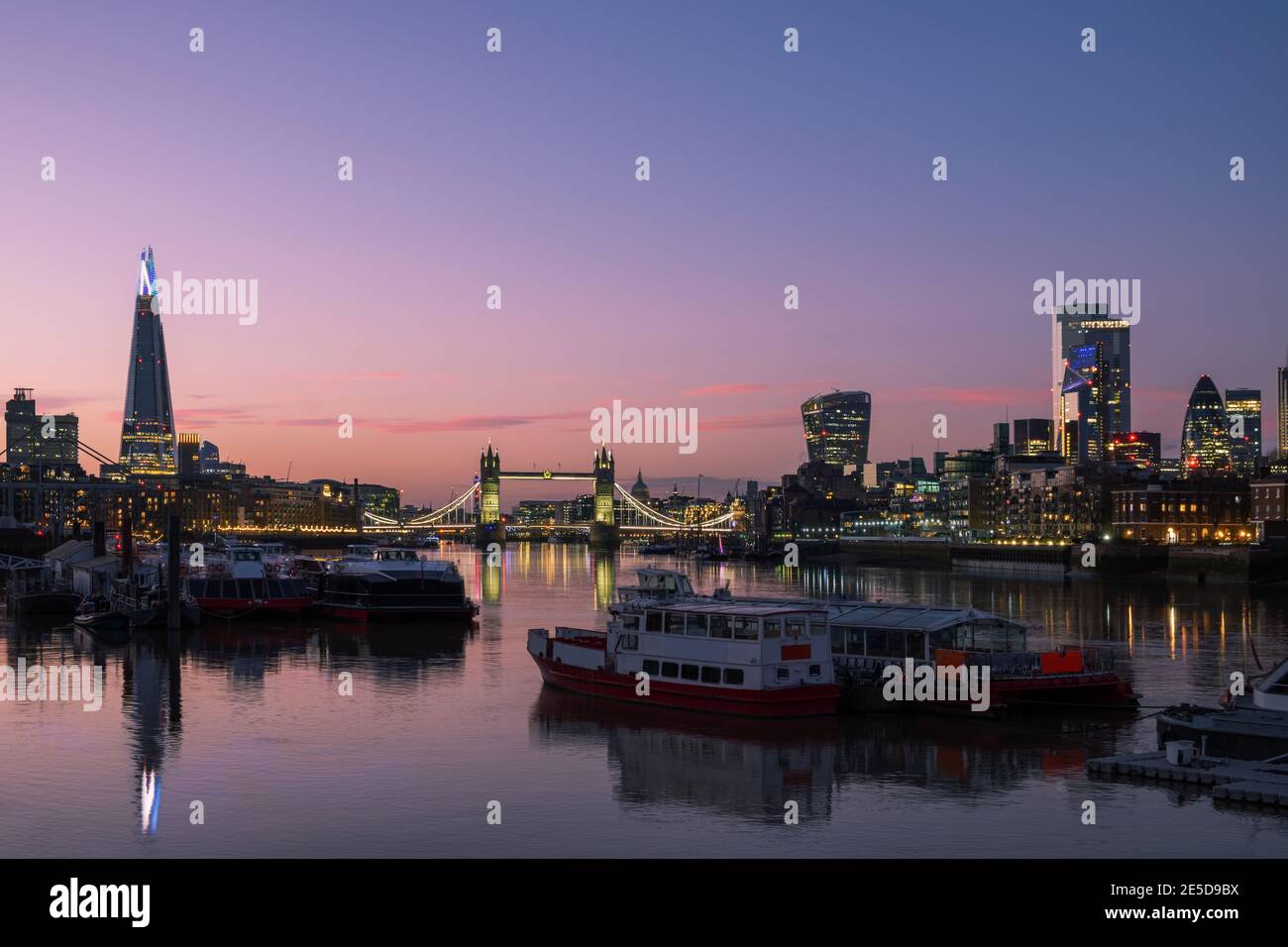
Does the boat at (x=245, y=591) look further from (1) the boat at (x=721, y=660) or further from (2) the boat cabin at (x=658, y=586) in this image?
(1) the boat at (x=721, y=660)

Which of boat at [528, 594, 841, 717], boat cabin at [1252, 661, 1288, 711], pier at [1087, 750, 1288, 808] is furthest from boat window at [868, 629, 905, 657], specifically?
→ boat cabin at [1252, 661, 1288, 711]

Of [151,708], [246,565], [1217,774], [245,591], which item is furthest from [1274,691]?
[246,565]

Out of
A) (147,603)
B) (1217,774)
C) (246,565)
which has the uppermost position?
(246,565)

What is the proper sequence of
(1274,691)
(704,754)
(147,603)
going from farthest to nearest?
(147,603)
(704,754)
(1274,691)

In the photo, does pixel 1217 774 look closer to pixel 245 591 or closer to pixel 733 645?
pixel 733 645

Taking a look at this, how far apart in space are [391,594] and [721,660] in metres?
34.3

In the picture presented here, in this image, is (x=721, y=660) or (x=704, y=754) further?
(x=721, y=660)

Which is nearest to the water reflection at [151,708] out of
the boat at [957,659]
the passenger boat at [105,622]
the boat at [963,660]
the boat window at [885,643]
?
the passenger boat at [105,622]

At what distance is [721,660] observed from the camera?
35.2 metres

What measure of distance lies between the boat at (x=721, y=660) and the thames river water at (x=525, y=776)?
24.5 inches

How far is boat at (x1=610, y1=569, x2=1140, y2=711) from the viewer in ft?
117

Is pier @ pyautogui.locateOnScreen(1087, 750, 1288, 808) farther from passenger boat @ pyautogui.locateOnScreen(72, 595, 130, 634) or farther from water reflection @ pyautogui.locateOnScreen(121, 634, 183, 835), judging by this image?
passenger boat @ pyautogui.locateOnScreen(72, 595, 130, 634)

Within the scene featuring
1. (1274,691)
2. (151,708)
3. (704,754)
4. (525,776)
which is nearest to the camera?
(525,776)
